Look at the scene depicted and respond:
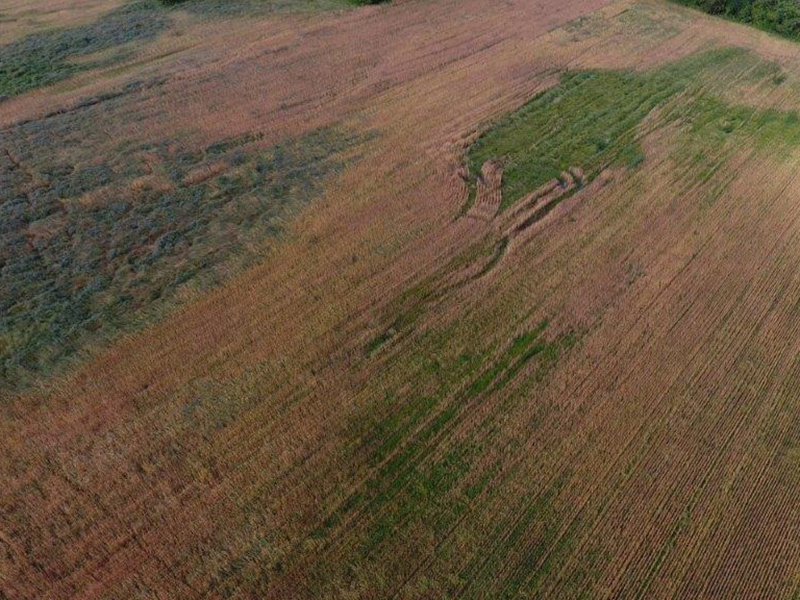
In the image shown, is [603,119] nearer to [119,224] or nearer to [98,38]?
[119,224]

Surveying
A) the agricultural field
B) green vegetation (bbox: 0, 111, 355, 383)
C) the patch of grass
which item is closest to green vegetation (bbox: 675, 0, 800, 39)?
the agricultural field

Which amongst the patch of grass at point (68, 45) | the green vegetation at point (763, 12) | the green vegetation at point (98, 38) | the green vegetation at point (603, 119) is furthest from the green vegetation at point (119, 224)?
the green vegetation at point (763, 12)

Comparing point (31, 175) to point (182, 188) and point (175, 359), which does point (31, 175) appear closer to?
point (182, 188)

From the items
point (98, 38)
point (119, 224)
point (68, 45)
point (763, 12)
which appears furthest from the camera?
point (763, 12)

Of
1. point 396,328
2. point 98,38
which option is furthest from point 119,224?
point 98,38

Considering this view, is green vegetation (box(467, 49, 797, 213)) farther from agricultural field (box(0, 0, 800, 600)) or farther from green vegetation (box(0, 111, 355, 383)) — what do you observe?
green vegetation (box(0, 111, 355, 383))

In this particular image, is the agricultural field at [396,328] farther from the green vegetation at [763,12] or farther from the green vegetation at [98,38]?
the green vegetation at [763,12]

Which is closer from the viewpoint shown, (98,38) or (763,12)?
(98,38)

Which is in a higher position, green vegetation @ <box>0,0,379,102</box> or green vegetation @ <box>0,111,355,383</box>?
green vegetation @ <box>0,0,379,102</box>
